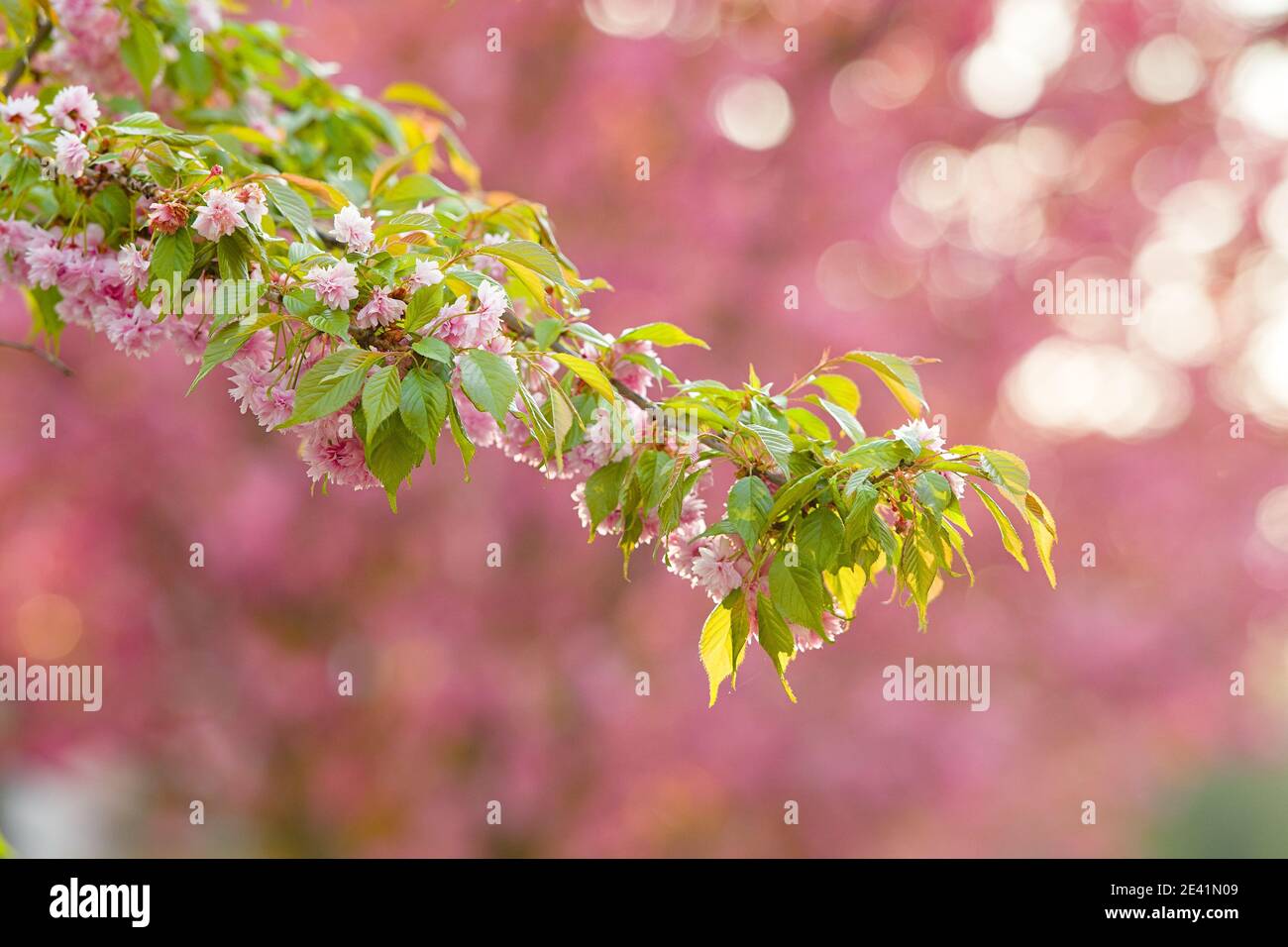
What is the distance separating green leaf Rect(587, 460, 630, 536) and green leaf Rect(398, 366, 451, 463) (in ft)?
Result: 0.83

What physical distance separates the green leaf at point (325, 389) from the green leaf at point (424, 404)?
41 mm

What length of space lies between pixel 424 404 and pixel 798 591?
1.21 ft

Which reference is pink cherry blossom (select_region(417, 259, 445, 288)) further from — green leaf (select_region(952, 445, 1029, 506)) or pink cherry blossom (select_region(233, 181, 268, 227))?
green leaf (select_region(952, 445, 1029, 506))

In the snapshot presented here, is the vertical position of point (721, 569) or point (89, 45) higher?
point (89, 45)

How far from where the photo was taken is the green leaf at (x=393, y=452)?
0.91m

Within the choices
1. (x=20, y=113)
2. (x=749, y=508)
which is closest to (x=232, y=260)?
(x=20, y=113)

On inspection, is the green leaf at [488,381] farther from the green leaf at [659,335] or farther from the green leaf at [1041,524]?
the green leaf at [1041,524]

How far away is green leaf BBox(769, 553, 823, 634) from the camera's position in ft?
3.14

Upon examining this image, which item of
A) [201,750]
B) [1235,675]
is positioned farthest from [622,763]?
[1235,675]

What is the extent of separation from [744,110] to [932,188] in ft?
2.34

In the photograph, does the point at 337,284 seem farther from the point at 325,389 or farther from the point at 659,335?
the point at 659,335

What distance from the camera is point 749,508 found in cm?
99
